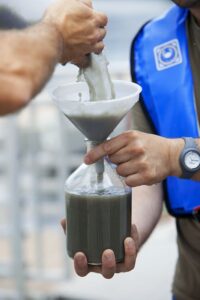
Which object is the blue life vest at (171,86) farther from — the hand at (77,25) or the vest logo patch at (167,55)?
the hand at (77,25)

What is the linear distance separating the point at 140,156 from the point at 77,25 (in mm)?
470

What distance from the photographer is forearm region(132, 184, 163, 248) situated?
8.51 feet

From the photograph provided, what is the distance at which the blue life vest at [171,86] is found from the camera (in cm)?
260

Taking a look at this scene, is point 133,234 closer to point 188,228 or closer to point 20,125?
point 188,228

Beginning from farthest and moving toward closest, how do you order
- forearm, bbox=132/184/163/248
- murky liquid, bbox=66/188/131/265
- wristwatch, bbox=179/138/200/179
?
1. forearm, bbox=132/184/163/248
2. wristwatch, bbox=179/138/200/179
3. murky liquid, bbox=66/188/131/265

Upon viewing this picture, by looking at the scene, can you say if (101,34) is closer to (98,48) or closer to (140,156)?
(98,48)

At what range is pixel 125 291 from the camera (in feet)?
14.8

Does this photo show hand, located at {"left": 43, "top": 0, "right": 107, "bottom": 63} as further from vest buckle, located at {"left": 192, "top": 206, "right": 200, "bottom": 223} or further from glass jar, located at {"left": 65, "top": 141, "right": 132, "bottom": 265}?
vest buckle, located at {"left": 192, "top": 206, "right": 200, "bottom": 223}

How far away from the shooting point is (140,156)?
2.15 metres

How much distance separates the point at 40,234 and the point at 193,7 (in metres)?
3.08

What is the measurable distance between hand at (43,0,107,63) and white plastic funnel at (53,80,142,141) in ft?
0.38

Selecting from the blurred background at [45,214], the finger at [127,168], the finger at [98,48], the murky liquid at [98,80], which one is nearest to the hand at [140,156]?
the finger at [127,168]

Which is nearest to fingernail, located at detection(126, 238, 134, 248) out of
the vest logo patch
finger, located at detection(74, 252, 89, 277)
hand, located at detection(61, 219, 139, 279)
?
hand, located at detection(61, 219, 139, 279)

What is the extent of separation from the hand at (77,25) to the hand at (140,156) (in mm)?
295
